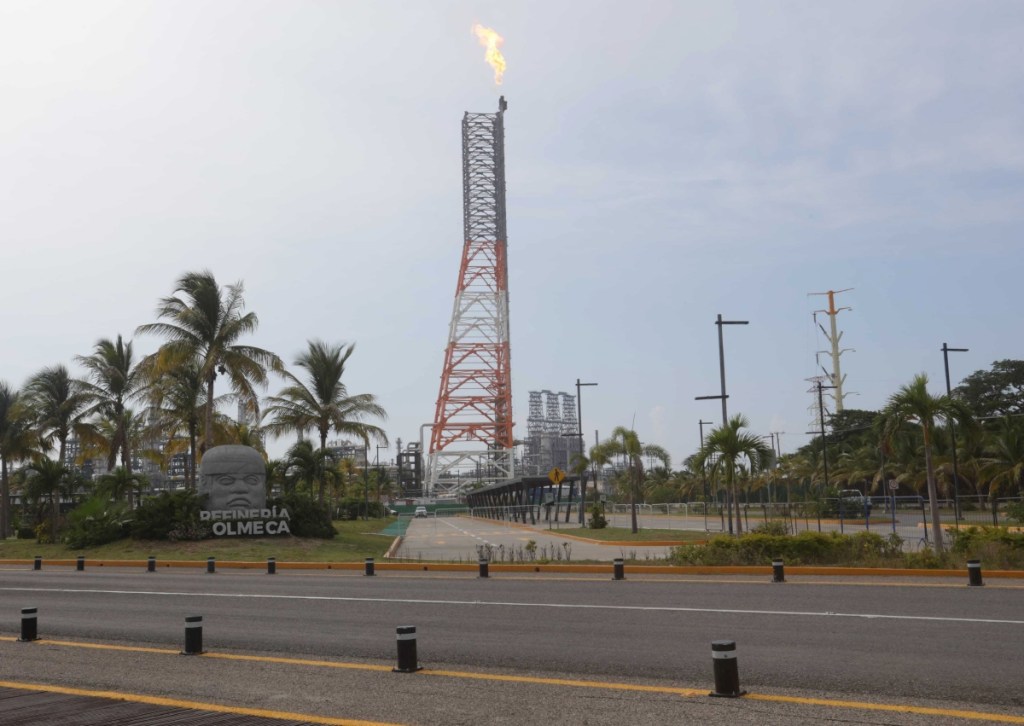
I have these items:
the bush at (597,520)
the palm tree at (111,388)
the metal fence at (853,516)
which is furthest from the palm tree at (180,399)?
the metal fence at (853,516)

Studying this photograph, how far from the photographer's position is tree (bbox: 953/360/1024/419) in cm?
6781

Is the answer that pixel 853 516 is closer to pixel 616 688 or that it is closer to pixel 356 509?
pixel 616 688

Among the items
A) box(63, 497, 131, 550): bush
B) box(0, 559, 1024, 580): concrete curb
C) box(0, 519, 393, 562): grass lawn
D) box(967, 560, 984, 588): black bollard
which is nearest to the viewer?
box(967, 560, 984, 588): black bollard

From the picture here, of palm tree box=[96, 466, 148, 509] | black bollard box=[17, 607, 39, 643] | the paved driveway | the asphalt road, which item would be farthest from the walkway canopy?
black bollard box=[17, 607, 39, 643]

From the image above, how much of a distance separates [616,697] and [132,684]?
4618 millimetres

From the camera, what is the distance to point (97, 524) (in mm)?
33000

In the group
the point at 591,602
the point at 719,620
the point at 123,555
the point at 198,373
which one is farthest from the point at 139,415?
the point at 719,620

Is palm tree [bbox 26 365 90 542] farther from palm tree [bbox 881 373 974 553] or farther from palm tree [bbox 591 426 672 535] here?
palm tree [bbox 881 373 974 553]

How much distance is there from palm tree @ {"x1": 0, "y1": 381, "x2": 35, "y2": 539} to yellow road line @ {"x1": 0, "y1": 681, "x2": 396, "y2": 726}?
138 feet

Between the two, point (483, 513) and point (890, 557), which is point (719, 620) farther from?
point (483, 513)

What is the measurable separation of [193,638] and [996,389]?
70.8 meters

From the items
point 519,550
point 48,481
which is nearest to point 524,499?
point 48,481

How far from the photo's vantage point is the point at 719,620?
40.8 ft

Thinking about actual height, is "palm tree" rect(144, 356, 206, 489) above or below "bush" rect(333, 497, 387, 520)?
above
